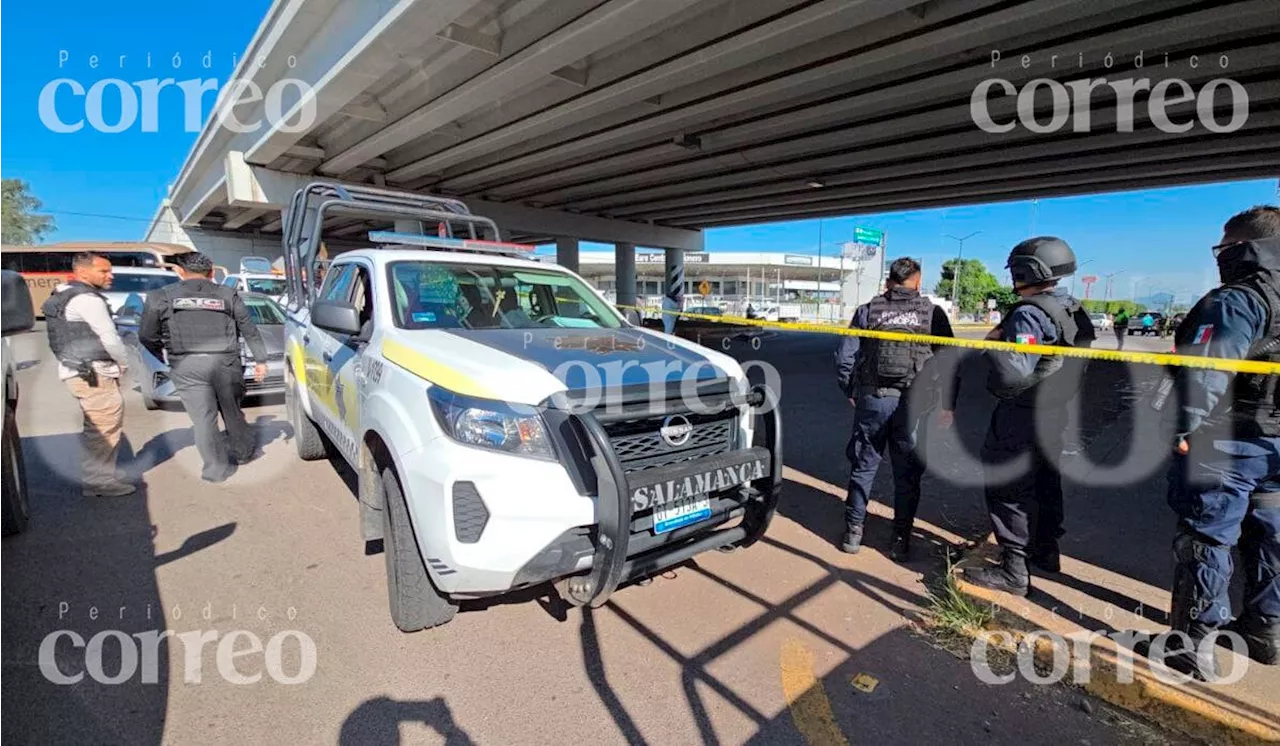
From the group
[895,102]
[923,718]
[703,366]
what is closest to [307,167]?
[895,102]

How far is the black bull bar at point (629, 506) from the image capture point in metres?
2.22

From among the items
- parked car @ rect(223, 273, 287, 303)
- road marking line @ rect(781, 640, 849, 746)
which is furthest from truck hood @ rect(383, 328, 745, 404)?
parked car @ rect(223, 273, 287, 303)

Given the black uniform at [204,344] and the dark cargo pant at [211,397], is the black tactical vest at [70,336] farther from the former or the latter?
the dark cargo pant at [211,397]

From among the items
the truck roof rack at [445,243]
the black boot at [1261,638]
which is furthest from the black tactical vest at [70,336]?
the black boot at [1261,638]

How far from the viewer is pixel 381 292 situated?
132 inches

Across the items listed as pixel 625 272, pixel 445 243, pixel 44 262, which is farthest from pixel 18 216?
pixel 445 243

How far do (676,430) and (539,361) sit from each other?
2.30 feet

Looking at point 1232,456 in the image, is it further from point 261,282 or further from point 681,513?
point 261,282

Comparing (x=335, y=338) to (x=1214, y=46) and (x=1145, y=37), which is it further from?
(x=1214, y=46)

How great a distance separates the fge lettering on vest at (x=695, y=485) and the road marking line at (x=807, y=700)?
84 cm

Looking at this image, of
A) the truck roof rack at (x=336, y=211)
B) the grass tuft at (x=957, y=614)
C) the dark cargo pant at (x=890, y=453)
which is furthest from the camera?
the truck roof rack at (x=336, y=211)

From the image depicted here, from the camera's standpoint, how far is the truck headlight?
231 cm

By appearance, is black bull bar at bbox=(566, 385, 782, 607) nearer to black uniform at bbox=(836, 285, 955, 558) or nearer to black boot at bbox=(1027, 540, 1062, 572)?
black uniform at bbox=(836, 285, 955, 558)

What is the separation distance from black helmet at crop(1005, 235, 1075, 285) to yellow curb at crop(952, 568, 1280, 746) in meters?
1.81
